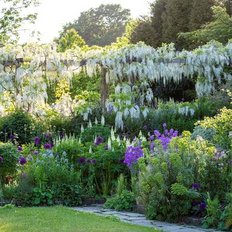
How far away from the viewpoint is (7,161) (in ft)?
30.3

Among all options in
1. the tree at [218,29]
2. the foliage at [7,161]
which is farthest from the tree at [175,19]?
the foliage at [7,161]

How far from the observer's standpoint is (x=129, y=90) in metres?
17.0

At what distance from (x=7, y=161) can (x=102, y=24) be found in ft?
170

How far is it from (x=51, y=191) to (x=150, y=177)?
1.73 meters

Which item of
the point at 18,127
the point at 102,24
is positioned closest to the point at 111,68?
the point at 18,127

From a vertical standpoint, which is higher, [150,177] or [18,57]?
[18,57]

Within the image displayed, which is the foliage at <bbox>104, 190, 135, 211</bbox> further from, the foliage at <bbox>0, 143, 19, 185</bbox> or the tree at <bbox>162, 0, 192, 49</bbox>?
the tree at <bbox>162, 0, 192, 49</bbox>

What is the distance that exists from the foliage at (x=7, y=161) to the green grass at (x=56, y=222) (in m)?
1.55

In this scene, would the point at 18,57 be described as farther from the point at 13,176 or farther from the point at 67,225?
the point at 67,225

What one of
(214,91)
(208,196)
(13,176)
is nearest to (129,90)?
(214,91)

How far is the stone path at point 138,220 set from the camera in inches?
263

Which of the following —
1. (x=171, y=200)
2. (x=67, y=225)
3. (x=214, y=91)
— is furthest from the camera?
(x=214, y=91)

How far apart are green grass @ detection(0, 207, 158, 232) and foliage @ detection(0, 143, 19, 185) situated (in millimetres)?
1545

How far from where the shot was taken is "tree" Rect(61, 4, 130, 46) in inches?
2233
